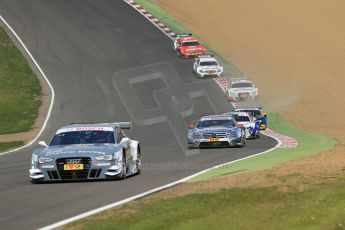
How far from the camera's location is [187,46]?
193 ft

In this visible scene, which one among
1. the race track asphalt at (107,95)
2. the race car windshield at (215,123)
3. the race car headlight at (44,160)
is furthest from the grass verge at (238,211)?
the race car windshield at (215,123)

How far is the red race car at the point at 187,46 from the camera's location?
2308 inches

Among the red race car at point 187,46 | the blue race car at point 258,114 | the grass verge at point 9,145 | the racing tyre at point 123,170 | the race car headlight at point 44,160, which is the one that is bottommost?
the grass verge at point 9,145

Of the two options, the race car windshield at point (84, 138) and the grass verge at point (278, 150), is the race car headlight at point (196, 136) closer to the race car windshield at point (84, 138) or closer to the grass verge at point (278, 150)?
the grass verge at point (278, 150)

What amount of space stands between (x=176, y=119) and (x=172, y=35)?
21.6m

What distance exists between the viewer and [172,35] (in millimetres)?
64938

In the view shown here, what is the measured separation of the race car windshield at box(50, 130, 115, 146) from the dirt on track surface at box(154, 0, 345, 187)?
72.7 ft

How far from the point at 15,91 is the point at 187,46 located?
42.9 ft

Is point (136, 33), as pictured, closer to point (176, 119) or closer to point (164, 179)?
point (176, 119)

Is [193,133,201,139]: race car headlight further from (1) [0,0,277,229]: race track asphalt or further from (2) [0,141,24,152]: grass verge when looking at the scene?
(2) [0,141,24,152]: grass verge

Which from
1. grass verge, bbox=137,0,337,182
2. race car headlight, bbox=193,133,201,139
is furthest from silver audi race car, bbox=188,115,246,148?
grass verge, bbox=137,0,337,182

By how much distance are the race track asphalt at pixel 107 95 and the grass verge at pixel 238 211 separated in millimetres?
1015

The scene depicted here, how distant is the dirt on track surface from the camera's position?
4972cm

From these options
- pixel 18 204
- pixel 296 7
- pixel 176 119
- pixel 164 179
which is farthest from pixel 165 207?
pixel 296 7
